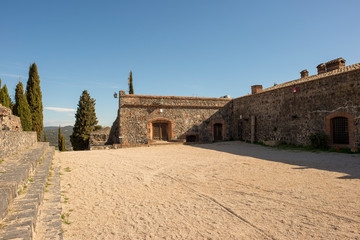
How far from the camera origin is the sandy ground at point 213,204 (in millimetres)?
2809

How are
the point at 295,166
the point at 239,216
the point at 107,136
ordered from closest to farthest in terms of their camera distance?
the point at 239,216 < the point at 295,166 < the point at 107,136

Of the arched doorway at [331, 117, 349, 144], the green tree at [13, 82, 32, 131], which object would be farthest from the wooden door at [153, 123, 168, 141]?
the arched doorway at [331, 117, 349, 144]

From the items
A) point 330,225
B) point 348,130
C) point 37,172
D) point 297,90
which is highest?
point 297,90

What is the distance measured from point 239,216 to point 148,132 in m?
12.6

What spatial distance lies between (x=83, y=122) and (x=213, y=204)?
22.7 metres

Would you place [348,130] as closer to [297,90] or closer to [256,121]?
[297,90]

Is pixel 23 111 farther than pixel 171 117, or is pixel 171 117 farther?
pixel 23 111

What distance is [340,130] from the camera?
34.4ft

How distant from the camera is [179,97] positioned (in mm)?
16203

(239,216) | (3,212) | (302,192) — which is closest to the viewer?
(3,212)

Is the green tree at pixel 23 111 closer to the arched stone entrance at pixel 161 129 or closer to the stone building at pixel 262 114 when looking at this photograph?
the stone building at pixel 262 114

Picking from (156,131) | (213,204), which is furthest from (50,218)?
(156,131)

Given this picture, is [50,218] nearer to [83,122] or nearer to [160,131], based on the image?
[160,131]

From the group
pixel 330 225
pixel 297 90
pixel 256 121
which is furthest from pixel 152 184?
pixel 256 121
